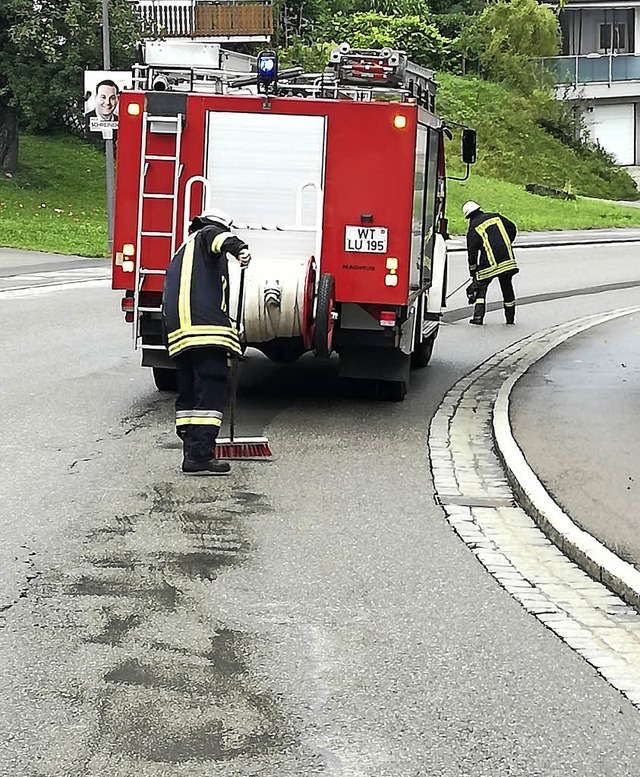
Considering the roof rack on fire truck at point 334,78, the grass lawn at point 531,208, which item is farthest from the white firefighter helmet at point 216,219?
the grass lawn at point 531,208

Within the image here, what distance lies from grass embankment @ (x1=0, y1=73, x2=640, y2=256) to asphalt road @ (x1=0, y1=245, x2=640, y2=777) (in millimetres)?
20776

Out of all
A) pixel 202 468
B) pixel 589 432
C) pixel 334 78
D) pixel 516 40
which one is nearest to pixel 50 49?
pixel 516 40

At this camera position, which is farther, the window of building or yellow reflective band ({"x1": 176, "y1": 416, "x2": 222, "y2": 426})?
the window of building

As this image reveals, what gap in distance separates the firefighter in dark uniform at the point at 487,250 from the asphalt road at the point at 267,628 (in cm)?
837

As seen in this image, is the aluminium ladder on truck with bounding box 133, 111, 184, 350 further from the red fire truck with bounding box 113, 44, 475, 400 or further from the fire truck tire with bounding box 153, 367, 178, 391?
the fire truck tire with bounding box 153, 367, 178, 391

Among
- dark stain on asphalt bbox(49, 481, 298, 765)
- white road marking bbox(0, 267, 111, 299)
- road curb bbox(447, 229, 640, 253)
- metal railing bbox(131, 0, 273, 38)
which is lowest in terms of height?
dark stain on asphalt bbox(49, 481, 298, 765)

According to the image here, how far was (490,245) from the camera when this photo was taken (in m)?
19.3

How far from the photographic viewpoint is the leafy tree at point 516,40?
5225cm

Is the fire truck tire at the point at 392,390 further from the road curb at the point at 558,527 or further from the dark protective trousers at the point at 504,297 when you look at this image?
the dark protective trousers at the point at 504,297

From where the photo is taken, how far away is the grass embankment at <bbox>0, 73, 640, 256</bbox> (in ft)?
113

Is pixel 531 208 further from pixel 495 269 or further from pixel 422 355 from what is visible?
pixel 422 355

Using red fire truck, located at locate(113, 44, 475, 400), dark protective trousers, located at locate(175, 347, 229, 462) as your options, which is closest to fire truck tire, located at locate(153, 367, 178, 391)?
red fire truck, located at locate(113, 44, 475, 400)

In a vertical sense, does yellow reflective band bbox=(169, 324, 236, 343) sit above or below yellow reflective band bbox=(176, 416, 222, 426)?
above

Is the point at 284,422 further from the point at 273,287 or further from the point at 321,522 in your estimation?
the point at 321,522
